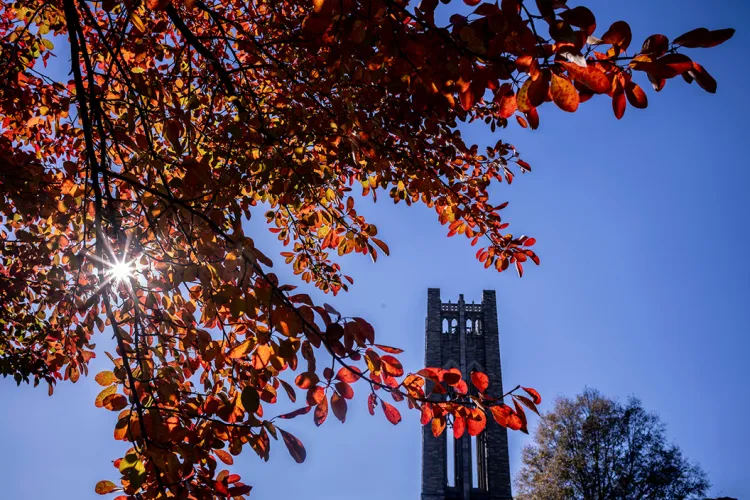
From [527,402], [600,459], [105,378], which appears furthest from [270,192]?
[600,459]

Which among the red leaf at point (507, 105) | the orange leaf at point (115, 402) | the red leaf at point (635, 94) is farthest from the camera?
the orange leaf at point (115, 402)

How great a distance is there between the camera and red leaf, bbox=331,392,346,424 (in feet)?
5.34

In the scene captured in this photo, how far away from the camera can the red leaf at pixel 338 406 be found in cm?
163

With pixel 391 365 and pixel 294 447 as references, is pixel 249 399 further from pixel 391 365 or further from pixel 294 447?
pixel 391 365

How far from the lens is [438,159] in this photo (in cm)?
360

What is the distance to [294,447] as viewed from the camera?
160cm

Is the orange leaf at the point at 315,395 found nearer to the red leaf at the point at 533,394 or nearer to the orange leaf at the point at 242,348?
the orange leaf at the point at 242,348

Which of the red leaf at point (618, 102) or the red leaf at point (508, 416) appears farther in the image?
the red leaf at point (508, 416)

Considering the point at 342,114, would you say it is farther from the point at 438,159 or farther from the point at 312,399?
the point at 312,399

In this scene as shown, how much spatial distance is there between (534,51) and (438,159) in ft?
7.66

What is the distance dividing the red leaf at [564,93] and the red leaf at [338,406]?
43.9 inches

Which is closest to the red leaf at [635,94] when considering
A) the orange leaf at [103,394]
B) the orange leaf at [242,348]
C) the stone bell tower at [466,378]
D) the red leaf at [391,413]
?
the red leaf at [391,413]

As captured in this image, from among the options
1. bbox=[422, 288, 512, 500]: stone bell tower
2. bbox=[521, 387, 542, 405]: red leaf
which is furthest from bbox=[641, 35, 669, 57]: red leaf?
bbox=[422, 288, 512, 500]: stone bell tower

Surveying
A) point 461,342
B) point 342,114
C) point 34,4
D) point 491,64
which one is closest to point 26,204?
point 342,114
